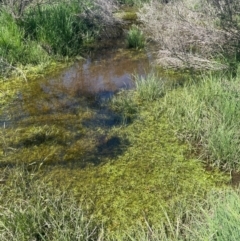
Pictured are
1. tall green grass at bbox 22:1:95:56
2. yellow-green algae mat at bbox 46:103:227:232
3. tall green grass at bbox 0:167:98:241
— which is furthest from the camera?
tall green grass at bbox 22:1:95:56

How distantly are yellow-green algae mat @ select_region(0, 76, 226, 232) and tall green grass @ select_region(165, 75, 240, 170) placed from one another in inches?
5.8

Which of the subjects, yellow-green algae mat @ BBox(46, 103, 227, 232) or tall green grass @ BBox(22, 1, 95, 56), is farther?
tall green grass @ BBox(22, 1, 95, 56)

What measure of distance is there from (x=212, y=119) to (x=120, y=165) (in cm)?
110

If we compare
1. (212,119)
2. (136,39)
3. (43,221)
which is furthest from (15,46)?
(43,221)

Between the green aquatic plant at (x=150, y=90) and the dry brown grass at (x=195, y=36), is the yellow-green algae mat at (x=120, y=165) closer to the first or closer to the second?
the green aquatic plant at (x=150, y=90)

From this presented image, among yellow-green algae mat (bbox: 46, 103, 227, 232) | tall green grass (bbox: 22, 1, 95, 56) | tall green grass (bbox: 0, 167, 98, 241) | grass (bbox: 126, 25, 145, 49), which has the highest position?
tall green grass (bbox: 22, 1, 95, 56)

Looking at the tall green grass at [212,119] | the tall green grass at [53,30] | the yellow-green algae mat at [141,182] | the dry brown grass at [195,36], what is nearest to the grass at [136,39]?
the tall green grass at [53,30]

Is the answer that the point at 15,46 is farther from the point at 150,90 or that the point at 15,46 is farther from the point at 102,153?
the point at 102,153

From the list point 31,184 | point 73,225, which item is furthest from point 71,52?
point 73,225

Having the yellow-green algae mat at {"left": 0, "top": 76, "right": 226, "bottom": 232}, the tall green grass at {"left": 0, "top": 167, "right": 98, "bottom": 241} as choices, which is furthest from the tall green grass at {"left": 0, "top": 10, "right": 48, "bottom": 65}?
the tall green grass at {"left": 0, "top": 167, "right": 98, "bottom": 241}

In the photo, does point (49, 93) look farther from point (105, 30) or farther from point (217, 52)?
point (105, 30)

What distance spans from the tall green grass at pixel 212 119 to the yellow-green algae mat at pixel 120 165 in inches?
5.8

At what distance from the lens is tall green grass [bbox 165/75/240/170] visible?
126 inches

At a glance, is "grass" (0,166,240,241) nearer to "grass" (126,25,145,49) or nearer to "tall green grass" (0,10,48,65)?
"tall green grass" (0,10,48,65)
